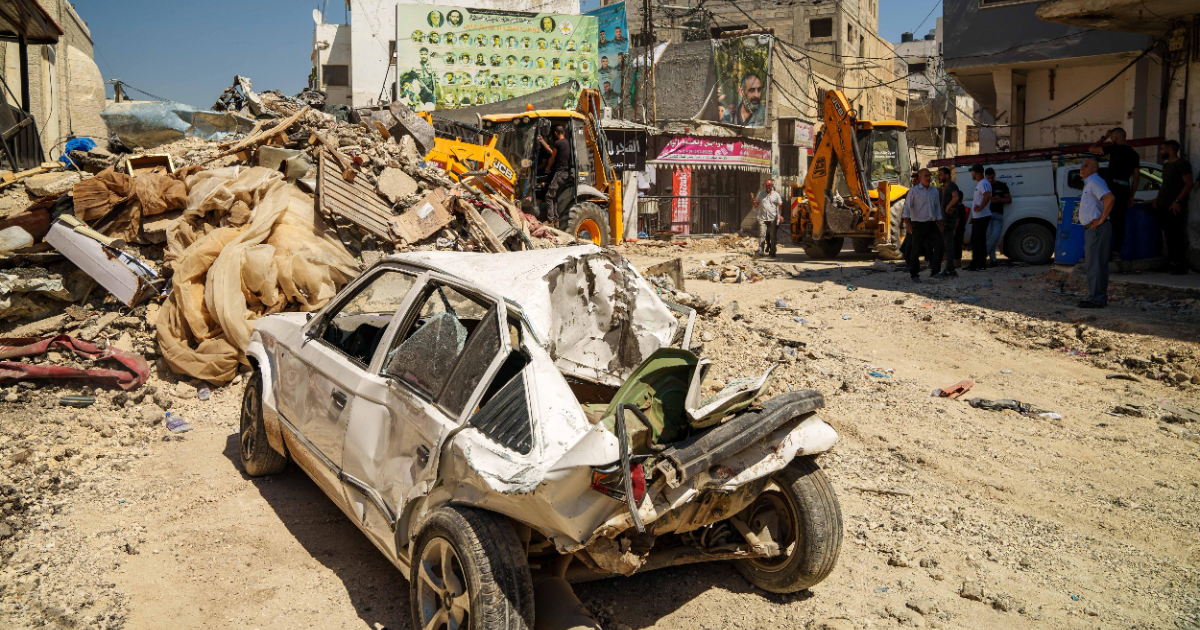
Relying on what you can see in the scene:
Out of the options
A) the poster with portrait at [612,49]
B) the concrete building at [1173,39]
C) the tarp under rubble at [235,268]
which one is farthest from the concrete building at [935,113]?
the tarp under rubble at [235,268]

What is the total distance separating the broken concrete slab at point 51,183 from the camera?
9.48 meters

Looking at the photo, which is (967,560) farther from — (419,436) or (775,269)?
(775,269)

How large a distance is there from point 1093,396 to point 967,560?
3.68 meters

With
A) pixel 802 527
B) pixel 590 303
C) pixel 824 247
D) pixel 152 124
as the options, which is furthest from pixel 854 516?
pixel 152 124

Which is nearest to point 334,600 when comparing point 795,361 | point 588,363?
point 588,363

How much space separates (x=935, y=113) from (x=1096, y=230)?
3588cm

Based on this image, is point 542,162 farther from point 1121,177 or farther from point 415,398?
point 415,398

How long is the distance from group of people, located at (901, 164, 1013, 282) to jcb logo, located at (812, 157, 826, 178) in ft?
11.3

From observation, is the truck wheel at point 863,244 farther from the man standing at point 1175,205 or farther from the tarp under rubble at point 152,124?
the tarp under rubble at point 152,124

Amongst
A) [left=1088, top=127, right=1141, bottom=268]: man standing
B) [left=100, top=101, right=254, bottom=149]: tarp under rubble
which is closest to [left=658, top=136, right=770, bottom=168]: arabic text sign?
[left=100, top=101, right=254, bottom=149]: tarp under rubble

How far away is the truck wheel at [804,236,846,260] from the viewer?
1706 cm

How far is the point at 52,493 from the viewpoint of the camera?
4852 millimetres

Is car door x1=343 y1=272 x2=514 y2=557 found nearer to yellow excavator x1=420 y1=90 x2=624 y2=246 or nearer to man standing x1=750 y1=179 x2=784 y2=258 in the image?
yellow excavator x1=420 y1=90 x2=624 y2=246

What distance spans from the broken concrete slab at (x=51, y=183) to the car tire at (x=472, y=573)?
8638 mm
